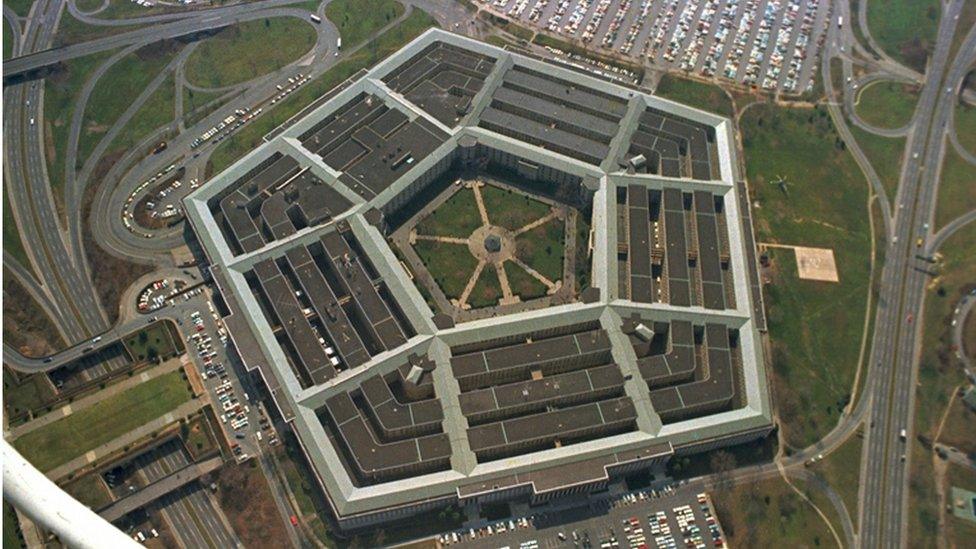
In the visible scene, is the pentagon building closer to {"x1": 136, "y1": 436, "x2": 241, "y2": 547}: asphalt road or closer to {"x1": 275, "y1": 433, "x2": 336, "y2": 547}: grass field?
{"x1": 275, "y1": 433, "x2": 336, "y2": 547}: grass field

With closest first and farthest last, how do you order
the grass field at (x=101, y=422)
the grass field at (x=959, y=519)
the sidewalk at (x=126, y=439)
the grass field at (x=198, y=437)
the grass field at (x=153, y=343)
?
the grass field at (x=959, y=519) < the sidewalk at (x=126, y=439) < the grass field at (x=101, y=422) < the grass field at (x=198, y=437) < the grass field at (x=153, y=343)

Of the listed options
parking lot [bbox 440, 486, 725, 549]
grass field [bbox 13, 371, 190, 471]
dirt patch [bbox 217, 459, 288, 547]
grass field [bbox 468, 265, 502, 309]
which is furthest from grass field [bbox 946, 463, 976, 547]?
grass field [bbox 13, 371, 190, 471]

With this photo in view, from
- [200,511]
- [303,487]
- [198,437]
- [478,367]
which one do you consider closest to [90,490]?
[198,437]

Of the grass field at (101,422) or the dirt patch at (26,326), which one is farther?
the dirt patch at (26,326)

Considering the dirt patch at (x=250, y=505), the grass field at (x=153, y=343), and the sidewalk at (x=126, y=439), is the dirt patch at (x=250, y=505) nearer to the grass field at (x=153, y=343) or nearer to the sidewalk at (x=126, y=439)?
the sidewalk at (x=126, y=439)

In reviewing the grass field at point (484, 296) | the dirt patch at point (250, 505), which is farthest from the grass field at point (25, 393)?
the grass field at point (484, 296)

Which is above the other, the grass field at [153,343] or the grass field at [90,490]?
the grass field at [153,343]

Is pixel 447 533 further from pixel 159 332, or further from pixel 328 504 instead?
pixel 159 332

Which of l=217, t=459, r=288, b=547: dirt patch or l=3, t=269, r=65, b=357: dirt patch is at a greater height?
l=3, t=269, r=65, b=357: dirt patch
